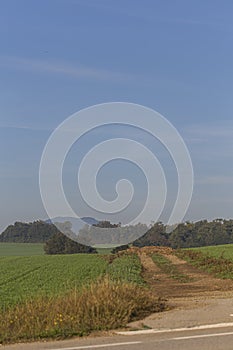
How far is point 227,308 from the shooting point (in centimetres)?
1357

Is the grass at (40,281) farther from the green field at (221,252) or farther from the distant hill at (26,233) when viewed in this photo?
the distant hill at (26,233)

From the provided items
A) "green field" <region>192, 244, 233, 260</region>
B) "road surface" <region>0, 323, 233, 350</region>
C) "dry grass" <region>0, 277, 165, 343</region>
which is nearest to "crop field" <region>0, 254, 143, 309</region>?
"dry grass" <region>0, 277, 165, 343</region>

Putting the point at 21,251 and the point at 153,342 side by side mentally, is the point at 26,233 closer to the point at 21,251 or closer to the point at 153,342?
the point at 21,251

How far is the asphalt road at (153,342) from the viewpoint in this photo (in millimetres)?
9352

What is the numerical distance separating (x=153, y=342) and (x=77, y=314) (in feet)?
6.64

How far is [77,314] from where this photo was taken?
36.7 ft

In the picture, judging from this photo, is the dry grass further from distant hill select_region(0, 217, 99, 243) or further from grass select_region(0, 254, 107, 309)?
distant hill select_region(0, 217, 99, 243)

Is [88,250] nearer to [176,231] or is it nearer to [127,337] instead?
[176,231]

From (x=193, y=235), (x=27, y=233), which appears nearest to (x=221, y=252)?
(x=193, y=235)

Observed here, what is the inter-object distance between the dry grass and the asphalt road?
52 cm

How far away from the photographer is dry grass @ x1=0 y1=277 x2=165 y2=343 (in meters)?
10.4

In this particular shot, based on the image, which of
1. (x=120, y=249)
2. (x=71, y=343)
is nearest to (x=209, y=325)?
(x=71, y=343)

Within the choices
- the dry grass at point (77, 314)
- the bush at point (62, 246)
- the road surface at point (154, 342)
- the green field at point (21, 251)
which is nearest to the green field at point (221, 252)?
the dry grass at point (77, 314)

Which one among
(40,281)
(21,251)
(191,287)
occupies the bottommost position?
(191,287)
